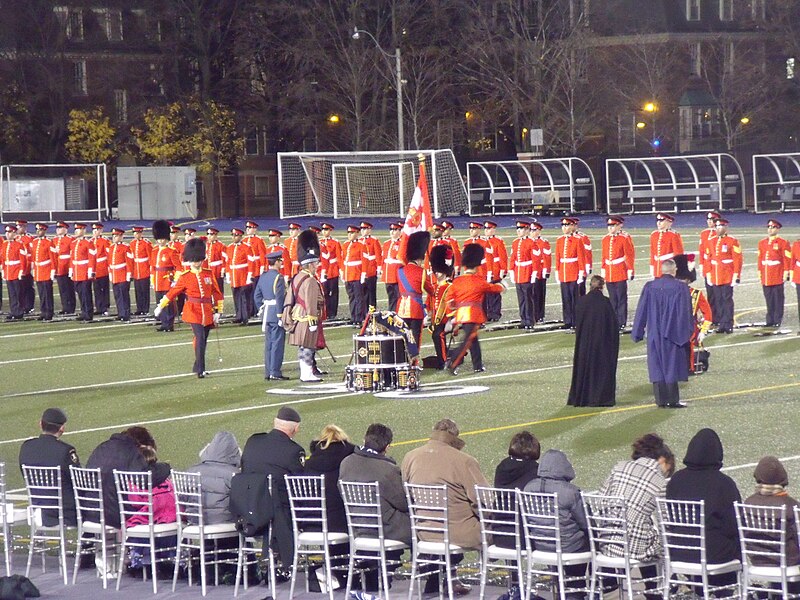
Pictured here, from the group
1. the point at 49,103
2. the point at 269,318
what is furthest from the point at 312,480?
the point at 49,103

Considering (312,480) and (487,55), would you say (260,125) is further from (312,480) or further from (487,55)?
(312,480)

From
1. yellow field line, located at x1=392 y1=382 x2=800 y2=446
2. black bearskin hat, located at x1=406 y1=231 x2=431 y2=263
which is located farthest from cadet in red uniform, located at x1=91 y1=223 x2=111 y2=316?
yellow field line, located at x1=392 y1=382 x2=800 y2=446

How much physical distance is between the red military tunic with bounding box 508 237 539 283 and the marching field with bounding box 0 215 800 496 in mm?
885

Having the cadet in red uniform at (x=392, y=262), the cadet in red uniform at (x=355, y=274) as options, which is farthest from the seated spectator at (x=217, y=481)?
the cadet in red uniform at (x=355, y=274)

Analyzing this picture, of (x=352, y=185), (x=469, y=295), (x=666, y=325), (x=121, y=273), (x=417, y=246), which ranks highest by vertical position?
(x=352, y=185)

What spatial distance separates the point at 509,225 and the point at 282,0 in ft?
72.1

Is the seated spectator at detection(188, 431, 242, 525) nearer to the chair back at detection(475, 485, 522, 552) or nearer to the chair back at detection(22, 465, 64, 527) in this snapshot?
the chair back at detection(22, 465, 64, 527)

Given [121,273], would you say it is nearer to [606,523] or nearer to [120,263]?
[120,263]

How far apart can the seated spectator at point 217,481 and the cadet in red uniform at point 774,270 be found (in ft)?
49.4

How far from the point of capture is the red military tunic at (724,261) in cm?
2367

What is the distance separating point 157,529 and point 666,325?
7444 mm

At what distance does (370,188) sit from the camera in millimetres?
42406

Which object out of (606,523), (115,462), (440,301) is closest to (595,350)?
(440,301)

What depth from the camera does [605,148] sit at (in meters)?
68.4
